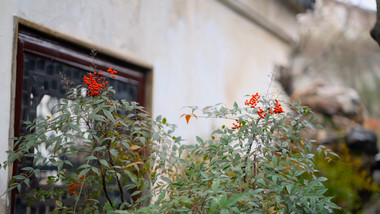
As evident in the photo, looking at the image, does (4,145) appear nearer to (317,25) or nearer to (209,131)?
(209,131)

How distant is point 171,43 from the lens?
4.21 m

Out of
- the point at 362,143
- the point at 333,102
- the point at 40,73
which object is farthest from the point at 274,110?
the point at 333,102

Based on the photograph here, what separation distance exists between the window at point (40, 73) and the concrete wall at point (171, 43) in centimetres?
10

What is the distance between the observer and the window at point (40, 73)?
2.79m

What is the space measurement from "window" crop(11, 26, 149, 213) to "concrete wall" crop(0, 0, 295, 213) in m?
0.10

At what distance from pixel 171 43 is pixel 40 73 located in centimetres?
152

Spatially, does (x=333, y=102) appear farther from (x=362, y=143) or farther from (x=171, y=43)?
(x=171, y=43)

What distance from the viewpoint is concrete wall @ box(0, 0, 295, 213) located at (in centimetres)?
278

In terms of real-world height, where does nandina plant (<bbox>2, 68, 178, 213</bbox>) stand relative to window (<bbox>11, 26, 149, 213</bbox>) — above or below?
below

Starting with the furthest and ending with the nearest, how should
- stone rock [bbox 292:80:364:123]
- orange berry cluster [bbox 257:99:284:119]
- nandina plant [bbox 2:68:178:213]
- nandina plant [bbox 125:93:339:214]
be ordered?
stone rock [bbox 292:80:364:123] → orange berry cluster [bbox 257:99:284:119] → nandina plant [bbox 2:68:178:213] → nandina plant [bbox 125:93:339:214]

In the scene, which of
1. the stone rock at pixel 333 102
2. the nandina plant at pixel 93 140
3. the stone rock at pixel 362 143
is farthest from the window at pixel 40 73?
the stone rock at pixel 333 102

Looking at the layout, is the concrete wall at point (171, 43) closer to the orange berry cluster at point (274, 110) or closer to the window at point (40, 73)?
the window at point (40, 73)

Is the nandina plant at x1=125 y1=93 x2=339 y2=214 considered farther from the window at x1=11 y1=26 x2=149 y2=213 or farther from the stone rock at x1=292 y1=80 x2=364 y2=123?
the stone rock at x1=292 y1=80 x2=364 y2=123

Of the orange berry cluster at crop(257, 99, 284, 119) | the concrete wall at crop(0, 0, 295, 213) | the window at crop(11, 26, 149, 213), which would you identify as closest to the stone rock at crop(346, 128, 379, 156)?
the concrete wall at crop(0, 0, 295, 213)
